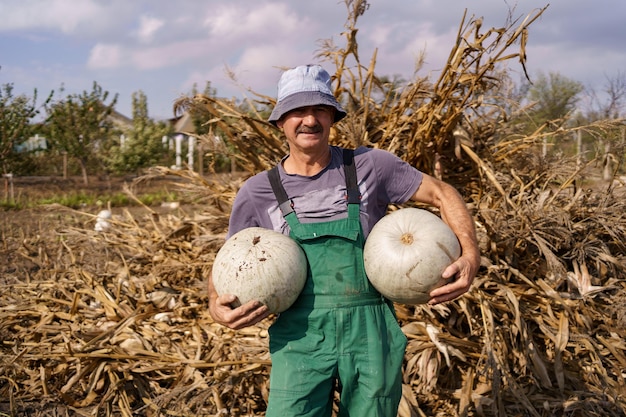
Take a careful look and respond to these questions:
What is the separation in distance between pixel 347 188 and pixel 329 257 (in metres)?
0.30

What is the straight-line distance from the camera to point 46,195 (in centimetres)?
1543

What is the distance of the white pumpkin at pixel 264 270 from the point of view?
213cm

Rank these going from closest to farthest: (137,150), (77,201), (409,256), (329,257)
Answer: (409,256), (329,257), (77,201), (137,150)

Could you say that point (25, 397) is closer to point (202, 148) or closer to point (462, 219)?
point (202, 148)

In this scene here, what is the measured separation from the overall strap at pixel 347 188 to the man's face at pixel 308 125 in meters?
0.13

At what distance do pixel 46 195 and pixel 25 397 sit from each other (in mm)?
13112

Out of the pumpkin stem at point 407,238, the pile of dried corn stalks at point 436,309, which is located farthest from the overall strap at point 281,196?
the pile of dried corn stalks at point 436,309

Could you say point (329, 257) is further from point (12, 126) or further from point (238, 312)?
point (12, 126)

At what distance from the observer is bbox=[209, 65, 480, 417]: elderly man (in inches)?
85.0

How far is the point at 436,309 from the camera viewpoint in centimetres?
358

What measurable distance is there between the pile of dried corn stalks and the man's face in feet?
4.42

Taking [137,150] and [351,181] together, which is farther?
[137,150]

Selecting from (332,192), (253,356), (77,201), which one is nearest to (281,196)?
(332,192)

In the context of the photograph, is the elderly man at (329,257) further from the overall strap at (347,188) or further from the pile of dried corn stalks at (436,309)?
the pile of dried corn stalks at (436,309)
